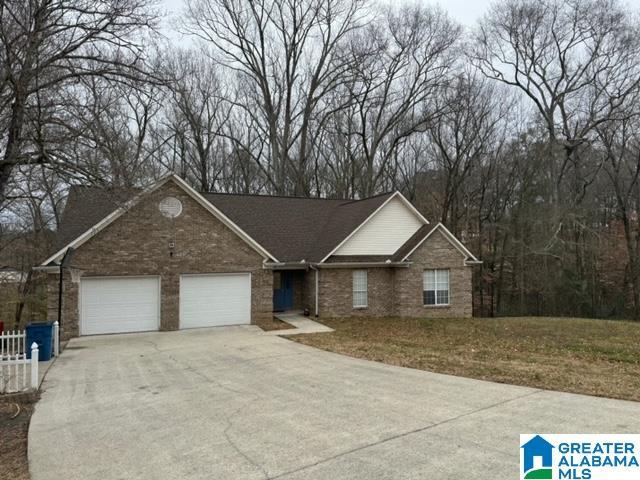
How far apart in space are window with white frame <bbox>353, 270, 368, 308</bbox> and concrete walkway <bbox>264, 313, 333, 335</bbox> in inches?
102

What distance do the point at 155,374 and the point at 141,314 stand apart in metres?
6.54

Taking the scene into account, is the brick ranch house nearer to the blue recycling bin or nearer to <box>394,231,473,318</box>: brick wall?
<box>394,231,473,318</box>: brick wall

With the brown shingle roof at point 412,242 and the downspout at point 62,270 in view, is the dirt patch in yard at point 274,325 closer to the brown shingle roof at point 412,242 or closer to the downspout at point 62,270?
the brown shingle roof at point 412,242

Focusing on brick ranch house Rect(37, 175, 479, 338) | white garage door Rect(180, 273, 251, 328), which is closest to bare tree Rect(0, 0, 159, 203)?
brick ranch house Rect(37, 175, 479, 338)

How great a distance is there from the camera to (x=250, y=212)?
22531 millimetres

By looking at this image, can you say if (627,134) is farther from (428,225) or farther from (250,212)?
(250,212)

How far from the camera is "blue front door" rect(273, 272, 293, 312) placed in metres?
21.1

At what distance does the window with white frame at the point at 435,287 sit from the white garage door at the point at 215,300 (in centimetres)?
873

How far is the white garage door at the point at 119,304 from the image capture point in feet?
49.4

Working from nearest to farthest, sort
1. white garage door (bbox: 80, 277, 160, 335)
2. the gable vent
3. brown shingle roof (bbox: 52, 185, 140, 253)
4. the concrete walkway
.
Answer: white garage door (bbox: 80, 277, 160, 335)
brown shingle roof (bbox: 52, 185, 140, 253)
the concrete walkway
the gable vent

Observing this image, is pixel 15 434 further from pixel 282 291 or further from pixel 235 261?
pixel 282 291

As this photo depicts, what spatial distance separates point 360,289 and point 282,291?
3.71 metres

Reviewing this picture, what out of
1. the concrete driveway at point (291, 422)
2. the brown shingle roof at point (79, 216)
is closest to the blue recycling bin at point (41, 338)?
the concrete driveway at point (291, 422)

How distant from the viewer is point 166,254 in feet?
52.8
